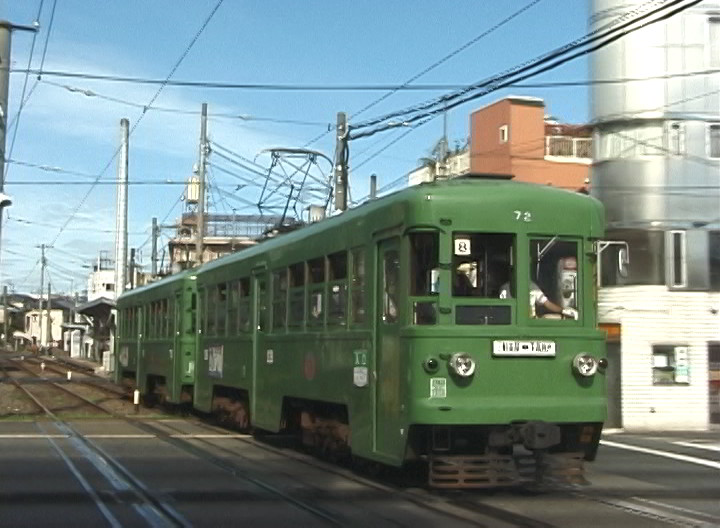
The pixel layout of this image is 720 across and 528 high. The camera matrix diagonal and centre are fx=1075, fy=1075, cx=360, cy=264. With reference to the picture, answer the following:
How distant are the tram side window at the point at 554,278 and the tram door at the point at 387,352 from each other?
1384 millimetres

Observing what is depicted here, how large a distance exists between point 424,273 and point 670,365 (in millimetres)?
14100

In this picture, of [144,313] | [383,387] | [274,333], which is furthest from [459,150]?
[383,387]

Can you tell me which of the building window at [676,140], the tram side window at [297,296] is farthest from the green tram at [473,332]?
the building window at [676,140]

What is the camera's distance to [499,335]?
10.6 m

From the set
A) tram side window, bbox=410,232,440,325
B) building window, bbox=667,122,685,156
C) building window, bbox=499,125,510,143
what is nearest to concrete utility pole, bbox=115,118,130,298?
building window, bbox=499,125,510,143

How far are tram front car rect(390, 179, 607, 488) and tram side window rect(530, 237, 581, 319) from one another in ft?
0.04

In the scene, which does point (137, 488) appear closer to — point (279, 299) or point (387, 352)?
point (387, 352)

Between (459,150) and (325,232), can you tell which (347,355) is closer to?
(325,232)

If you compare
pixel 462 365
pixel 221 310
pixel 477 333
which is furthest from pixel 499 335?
pixel 221 310

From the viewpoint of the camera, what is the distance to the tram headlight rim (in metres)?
10.8

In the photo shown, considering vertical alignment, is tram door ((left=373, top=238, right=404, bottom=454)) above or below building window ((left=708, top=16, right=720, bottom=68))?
below

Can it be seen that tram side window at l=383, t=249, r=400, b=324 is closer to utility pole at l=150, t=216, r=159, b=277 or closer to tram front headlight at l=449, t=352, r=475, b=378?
tram front headlight at l=449, t=352, r=475, b=378

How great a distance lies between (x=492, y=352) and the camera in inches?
415

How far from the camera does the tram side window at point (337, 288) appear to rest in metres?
12.5
